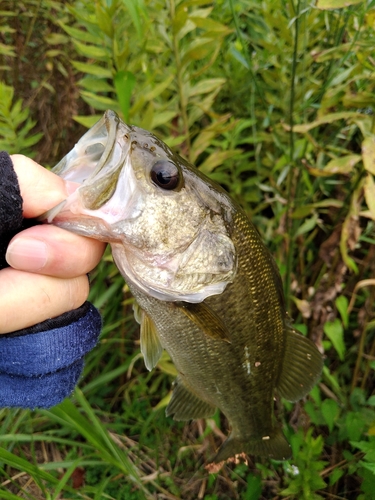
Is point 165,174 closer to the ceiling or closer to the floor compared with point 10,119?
closer to the ceiling

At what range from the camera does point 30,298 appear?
96cm

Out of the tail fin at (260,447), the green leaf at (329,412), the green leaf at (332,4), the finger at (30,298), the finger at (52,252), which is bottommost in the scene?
the tail fin at (260,447)

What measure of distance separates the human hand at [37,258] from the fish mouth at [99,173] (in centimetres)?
4

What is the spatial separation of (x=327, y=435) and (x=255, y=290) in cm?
131

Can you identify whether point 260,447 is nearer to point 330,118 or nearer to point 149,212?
point 149,212

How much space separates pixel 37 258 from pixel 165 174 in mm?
387

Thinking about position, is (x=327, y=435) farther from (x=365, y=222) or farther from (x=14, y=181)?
(x=14, y=181)

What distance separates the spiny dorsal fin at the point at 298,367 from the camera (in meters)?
1.52

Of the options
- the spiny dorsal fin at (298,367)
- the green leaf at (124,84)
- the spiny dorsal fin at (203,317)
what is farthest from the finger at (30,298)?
the spiny dorsal fin at (298,367)

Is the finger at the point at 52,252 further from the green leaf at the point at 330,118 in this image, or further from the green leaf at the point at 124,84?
the green leaf at the point at 330,118

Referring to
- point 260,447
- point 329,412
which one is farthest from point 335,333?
point 260,447

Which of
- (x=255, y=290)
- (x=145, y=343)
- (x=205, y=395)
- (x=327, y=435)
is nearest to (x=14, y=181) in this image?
(x=145, y=343)

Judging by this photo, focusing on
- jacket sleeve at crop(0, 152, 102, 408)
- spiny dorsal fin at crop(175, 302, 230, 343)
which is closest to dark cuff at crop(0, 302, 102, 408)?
jacket sleeve at crop(0, 152, 102, 408)

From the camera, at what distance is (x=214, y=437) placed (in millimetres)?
2109
